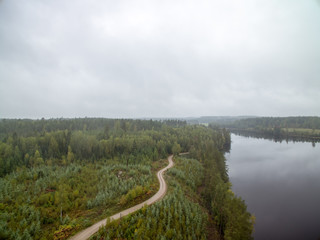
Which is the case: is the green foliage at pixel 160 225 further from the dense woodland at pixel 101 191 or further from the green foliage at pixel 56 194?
the green foliage at pixel 56 194

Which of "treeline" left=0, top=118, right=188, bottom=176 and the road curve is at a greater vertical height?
"treeline" left=0, top=118, right=188, bottom=176

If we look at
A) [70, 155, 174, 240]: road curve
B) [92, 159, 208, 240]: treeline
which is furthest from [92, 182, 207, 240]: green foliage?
[70, 155, 174, 240]: road curve

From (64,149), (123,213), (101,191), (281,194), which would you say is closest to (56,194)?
(101,191)

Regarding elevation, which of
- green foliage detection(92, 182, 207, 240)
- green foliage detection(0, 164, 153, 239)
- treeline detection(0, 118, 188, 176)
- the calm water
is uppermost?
treeline detection(0, 118, 188, 176)

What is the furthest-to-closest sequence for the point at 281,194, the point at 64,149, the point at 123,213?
the point at 64,149, the point at 281,194, the point at 123,213

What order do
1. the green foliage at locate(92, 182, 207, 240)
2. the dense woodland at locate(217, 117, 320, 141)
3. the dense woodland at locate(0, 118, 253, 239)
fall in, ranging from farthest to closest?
the dense woodland at locate(217, 117, 320, 141) → the dense woodland at locate(0, 118, 253, 239) → the green foliage at locate(92, 182, 207, 240)

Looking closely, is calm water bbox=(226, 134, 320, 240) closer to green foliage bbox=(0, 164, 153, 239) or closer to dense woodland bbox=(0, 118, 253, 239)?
dense woodland bbox=(0, 118, 253, 239)

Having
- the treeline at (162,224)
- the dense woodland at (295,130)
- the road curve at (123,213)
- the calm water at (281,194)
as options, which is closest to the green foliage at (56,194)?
the road curve at (123,213)

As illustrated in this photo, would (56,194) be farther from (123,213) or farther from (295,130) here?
(295,130)
